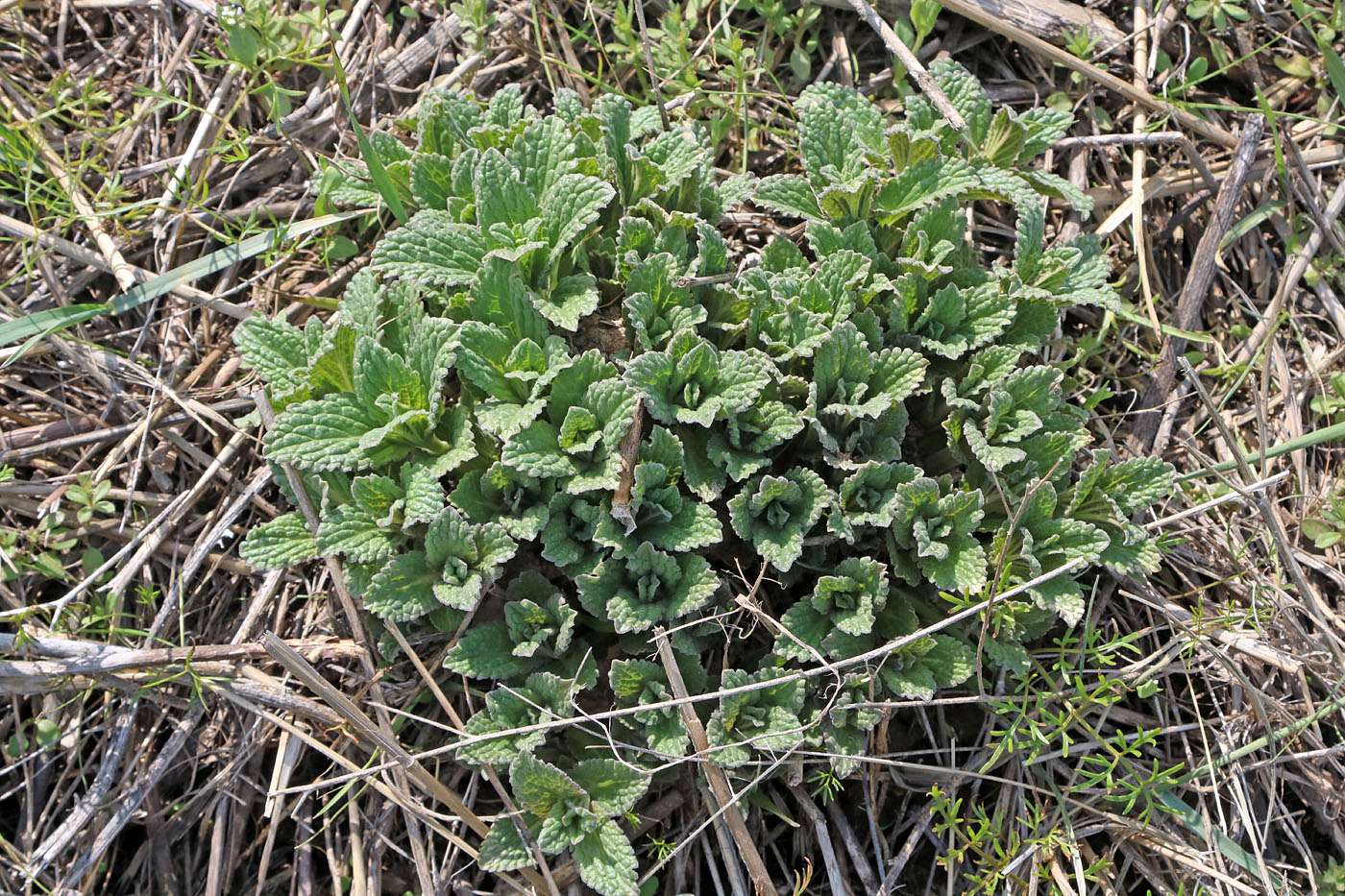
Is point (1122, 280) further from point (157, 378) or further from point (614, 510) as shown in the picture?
point (157, 378)

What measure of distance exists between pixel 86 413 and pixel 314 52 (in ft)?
5.27

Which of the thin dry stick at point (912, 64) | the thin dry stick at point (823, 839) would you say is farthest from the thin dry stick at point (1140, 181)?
the thin dry stick at point (823, 839)

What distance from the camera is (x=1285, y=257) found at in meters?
3.79

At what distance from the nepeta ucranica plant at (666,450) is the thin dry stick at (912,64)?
0.18 metres

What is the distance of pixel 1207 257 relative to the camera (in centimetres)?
361

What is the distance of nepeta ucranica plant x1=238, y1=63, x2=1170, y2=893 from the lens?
111 inches

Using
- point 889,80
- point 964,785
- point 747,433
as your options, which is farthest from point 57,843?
point 889,80

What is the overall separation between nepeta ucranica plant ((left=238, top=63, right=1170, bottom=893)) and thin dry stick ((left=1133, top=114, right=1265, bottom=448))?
0.57 m

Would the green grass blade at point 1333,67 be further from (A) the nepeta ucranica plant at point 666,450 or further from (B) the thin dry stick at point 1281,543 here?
(B) the thin dry stick at point 1281,543

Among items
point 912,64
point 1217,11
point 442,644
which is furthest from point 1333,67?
point 442,644

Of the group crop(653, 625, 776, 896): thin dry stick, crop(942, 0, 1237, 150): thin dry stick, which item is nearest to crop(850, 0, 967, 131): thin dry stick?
crop(942, 0, 1237, 150): thin dry stick

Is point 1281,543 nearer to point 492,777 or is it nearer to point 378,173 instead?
point 492,777

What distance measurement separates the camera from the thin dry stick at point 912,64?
3324 mm

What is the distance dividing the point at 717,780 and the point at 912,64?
2528 mm
